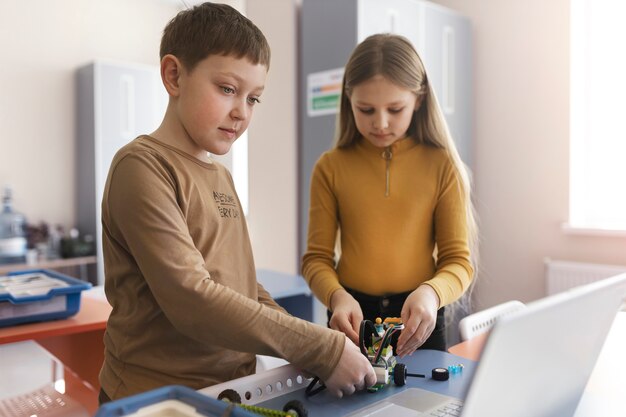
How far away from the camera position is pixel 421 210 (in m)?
1.35

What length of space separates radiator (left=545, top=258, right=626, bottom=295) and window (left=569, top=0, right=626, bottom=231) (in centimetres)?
20

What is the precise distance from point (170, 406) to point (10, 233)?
3725mm

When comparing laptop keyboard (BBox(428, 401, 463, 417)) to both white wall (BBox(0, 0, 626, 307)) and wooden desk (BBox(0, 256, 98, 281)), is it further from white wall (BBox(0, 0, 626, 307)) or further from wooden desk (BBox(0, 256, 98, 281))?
wooden desk (BBox(0, 256, 98, 281))

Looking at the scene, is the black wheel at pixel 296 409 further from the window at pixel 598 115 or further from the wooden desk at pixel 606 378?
the window at pixel 598 115

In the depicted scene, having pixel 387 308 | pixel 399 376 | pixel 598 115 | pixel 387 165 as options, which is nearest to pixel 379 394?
pixel 399 376

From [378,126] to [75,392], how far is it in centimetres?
132

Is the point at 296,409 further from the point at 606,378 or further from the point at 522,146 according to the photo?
the point at 522,146

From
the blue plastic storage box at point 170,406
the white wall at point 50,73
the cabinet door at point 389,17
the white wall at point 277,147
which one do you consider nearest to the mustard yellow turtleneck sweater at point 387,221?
the blue plastic storage box at point 170,406

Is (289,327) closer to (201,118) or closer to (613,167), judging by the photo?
(201,118)

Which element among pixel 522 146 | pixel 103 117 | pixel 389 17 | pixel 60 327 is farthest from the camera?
pixel 103 117

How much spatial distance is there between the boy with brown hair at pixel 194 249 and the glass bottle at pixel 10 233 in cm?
320

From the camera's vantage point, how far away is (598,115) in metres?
3.01

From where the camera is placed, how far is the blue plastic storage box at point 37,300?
1.63 meters

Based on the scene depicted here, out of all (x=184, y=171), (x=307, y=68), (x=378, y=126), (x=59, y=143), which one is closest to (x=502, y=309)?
(x=378, y=126)
